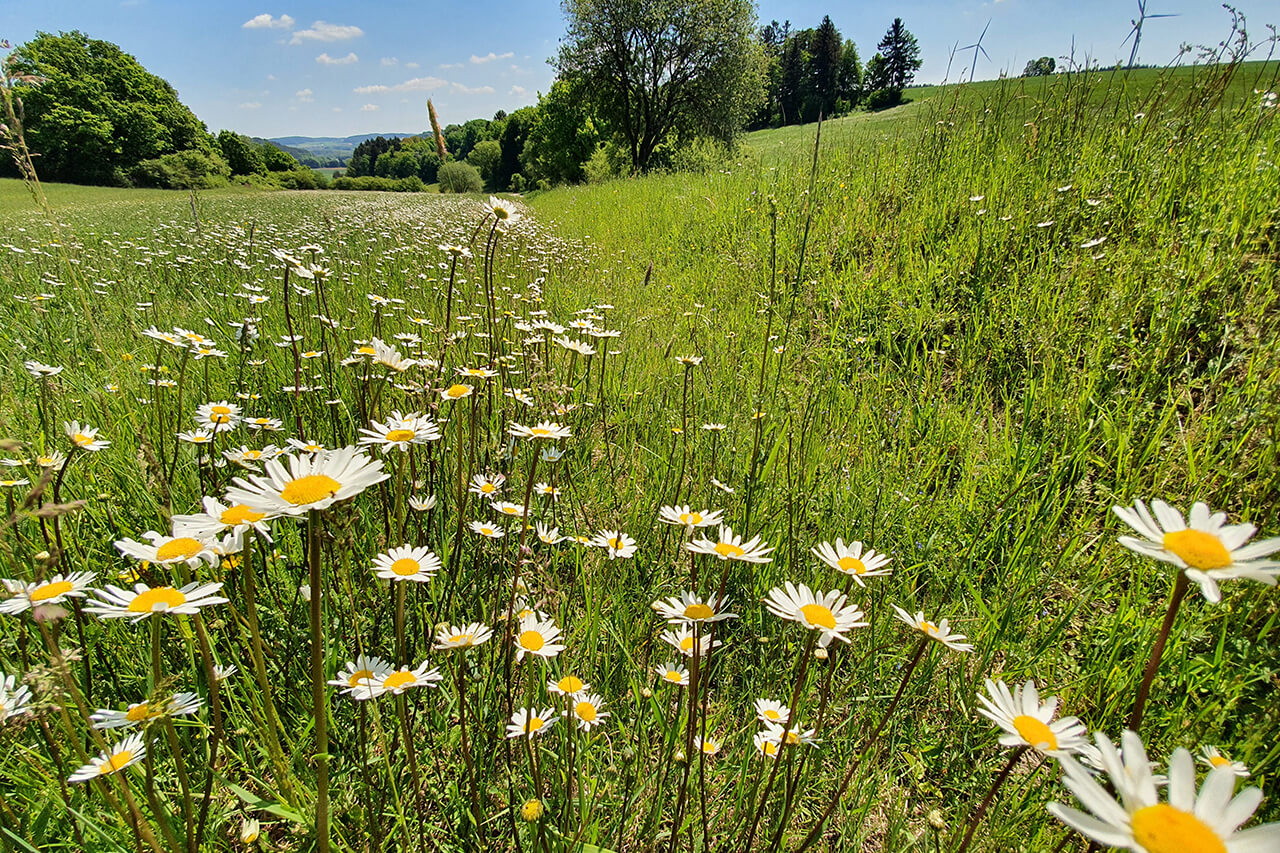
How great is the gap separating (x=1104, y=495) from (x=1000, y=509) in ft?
1.27

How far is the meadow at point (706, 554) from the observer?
3.01ft

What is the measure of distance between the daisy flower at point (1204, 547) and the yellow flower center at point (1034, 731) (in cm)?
28

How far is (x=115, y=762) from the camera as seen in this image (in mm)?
882

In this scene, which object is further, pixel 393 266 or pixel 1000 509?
pixel 393 266

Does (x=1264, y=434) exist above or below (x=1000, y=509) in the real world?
above

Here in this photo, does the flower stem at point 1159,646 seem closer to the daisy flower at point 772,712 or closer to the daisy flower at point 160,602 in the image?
→ the daisy flower at point 772,712

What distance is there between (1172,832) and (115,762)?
137cm

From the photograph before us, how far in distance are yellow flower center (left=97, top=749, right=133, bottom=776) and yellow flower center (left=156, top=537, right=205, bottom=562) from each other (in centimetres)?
30

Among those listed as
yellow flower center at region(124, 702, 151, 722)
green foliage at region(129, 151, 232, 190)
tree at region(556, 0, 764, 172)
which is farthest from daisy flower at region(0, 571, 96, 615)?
green foliage at region(129, 151, 232, 190)

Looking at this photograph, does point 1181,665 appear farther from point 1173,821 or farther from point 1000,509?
point 1173,821

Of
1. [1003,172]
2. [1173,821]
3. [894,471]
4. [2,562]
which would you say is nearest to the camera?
[1173,821]

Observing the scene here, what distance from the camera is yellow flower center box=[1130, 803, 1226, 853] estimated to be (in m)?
0.48

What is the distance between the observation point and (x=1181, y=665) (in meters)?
1.27

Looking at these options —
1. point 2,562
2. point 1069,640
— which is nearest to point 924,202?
point 1069,640
